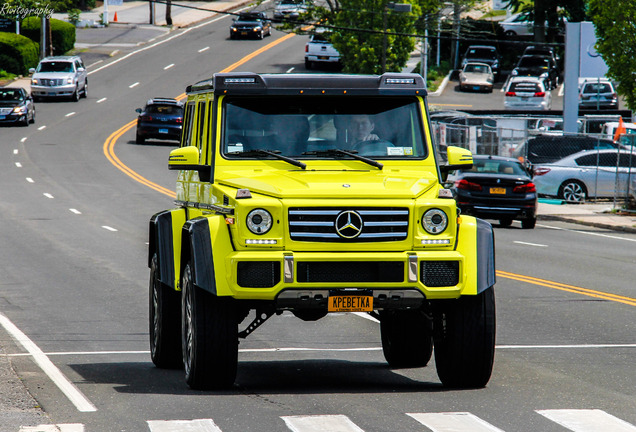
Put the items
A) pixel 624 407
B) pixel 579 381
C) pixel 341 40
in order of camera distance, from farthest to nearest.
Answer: pixel 341 40 < pixel 579 381 < pixel 624 407

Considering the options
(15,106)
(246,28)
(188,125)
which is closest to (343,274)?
(188,125)

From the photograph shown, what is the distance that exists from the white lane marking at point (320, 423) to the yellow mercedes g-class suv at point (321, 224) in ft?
3.02

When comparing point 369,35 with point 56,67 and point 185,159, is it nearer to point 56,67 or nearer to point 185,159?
point 56,67

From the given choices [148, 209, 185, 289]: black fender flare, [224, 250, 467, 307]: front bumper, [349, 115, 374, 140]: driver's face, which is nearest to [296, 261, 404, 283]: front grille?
[224, 250, 467, 307]: front bumper

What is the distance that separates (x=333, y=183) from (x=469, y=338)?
158cm

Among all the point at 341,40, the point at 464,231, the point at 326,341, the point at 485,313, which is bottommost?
the point at 326,341

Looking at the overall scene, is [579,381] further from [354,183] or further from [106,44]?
[106,44]

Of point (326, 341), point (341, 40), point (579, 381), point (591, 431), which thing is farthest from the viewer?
point (341, 40)

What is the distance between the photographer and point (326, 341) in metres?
13.0

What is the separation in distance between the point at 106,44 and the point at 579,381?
Result: 7526 centimetres

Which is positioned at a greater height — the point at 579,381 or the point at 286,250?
the point at 286,250

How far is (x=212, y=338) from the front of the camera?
901 cm

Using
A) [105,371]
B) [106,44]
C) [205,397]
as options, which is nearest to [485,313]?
[205,397]

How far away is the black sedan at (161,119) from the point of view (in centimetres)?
4762
